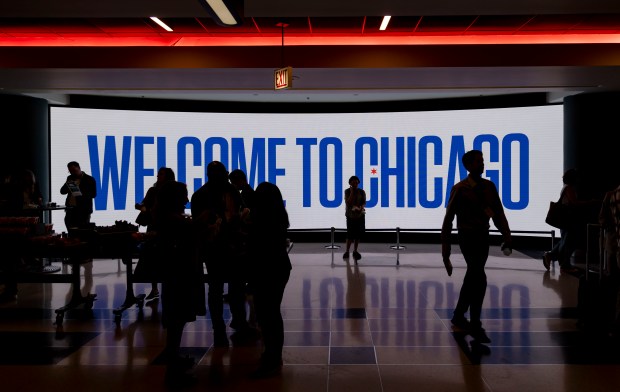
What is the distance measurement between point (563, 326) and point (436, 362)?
187 cm

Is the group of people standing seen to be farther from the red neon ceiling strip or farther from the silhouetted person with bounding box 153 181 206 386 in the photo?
the red neon ceiling strip

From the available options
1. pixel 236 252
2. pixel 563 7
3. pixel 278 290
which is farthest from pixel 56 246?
pixel 563 7

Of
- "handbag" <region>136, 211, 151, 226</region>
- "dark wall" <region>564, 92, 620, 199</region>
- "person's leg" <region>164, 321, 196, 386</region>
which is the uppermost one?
"dark wall" <region>564, 92, 620, 199</region>

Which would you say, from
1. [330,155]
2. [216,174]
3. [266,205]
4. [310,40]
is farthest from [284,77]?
[330,155]

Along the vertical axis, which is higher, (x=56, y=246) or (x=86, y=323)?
(x=56, y=246)

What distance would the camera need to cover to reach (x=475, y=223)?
5.23m

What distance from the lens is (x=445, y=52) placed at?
8180 mm

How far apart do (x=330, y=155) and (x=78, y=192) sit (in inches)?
225

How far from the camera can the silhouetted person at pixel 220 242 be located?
15.6 ft

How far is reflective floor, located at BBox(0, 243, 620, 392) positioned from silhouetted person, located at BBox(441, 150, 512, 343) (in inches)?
17.1

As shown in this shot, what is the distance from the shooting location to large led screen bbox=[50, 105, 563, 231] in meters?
12.2

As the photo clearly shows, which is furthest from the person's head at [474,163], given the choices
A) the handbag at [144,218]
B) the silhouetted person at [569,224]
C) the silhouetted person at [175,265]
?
the handbag at [144,218]

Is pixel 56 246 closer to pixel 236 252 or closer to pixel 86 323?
pixel 86 323

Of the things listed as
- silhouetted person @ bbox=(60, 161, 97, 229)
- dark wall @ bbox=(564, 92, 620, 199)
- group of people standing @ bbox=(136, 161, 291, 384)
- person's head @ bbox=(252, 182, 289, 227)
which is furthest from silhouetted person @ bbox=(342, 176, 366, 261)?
person's head @ bbox=(252, 182, 289, 227)
